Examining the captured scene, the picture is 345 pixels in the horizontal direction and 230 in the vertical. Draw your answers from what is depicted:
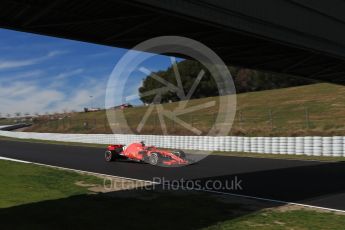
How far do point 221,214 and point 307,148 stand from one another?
14.1m

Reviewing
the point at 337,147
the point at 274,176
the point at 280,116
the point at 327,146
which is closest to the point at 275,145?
the point at 327,146

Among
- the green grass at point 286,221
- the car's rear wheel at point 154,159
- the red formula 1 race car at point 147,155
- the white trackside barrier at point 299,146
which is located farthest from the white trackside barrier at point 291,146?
the green grass at point 286,221

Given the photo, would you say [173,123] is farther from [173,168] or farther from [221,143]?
[173,168]

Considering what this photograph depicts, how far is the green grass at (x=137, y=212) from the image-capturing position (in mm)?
7785

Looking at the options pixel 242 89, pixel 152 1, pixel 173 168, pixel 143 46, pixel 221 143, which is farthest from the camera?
pixel 242 89

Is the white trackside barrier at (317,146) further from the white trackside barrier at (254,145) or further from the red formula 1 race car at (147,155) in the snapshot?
the red formula 1 race car at (147,155)

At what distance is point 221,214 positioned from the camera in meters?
8.76

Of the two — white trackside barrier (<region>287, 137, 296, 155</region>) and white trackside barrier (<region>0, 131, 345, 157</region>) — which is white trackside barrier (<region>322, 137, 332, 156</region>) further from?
white trackside barrier (<region>287, 137, 296, 155</region>)

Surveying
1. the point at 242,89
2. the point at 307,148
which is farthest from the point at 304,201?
the point at 242,89

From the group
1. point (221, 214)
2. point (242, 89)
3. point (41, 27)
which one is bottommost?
point (221, 214)

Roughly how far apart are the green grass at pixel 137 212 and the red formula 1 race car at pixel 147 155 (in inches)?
258

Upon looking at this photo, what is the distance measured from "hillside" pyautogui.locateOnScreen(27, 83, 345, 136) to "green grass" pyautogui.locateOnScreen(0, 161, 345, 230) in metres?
18.8

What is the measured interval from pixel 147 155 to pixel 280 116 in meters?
19.7

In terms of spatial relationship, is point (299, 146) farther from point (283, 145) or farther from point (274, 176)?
point (274, 176)
